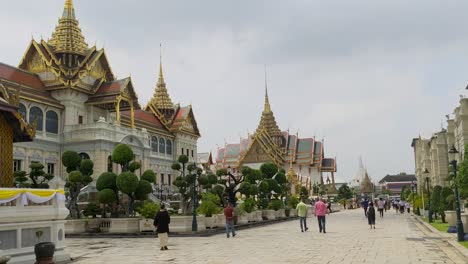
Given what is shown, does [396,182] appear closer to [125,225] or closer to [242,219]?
[242,219]

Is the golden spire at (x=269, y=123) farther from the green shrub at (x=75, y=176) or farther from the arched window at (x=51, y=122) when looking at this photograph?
the green shrub at (x=75, y=176)

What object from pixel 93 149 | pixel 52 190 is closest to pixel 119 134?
pixel 93 149

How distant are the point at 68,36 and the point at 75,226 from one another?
31.2 meters

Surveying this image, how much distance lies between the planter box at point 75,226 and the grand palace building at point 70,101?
18416mm

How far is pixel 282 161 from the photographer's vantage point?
289 ft

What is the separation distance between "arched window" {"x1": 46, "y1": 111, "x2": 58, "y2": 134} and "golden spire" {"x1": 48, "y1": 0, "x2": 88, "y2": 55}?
7230mm

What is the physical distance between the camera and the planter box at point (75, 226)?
23.3m

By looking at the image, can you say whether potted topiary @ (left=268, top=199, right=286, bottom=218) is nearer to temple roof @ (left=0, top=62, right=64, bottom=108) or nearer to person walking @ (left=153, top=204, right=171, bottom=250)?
temple roof @ (left=0, top=62, right=64, bottom=108)

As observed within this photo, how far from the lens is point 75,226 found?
23.3 meters

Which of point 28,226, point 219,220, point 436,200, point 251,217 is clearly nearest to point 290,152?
A: point 251,217

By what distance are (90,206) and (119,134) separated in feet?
74.3

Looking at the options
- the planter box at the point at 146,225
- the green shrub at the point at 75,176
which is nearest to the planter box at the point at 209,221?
the planter box at the point at 146,225

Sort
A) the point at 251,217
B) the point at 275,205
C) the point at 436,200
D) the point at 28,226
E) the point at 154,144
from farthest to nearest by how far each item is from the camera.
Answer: the point at 154,144
the point at 275,205
the point at 251,217
the point at 436,200
the point at 28,226

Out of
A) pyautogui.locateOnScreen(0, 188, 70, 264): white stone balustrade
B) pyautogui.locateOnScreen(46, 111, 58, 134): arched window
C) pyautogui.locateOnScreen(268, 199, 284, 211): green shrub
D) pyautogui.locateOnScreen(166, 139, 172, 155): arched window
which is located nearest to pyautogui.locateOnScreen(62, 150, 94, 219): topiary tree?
pyautogui.locateOnScreen(0, 188, 70, 264): white stone balustrade
